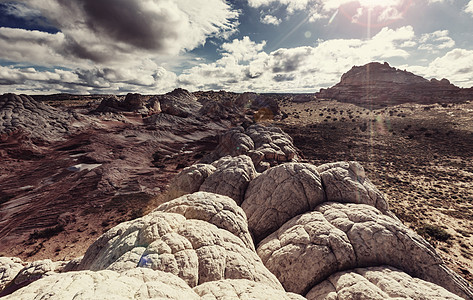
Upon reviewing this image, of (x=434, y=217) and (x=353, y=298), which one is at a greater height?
(x=353, y=298)

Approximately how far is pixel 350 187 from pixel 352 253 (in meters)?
4.58

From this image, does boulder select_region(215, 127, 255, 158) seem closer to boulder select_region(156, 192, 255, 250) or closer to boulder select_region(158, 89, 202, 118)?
boulder select_region(156, 192, 255, 250)

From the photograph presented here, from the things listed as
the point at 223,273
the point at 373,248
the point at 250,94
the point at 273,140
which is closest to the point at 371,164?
the point at 273,140

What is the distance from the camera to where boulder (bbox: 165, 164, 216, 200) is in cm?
1555

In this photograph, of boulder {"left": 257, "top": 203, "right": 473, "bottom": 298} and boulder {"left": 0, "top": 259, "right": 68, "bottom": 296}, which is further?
boulder {"left": 0, "top": 259, "right": 68, "bottom": 296}

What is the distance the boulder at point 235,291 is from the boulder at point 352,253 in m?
2.46

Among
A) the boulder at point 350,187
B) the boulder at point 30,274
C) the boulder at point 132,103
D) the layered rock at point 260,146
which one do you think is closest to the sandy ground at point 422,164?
the boulder at point 350,187

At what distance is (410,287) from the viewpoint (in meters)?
6.90

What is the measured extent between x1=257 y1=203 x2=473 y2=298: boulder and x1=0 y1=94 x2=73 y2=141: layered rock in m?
51.8

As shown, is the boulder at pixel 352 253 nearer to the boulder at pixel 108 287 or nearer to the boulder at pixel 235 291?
the boulder at pixel 235 291

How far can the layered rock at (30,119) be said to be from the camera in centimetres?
3659

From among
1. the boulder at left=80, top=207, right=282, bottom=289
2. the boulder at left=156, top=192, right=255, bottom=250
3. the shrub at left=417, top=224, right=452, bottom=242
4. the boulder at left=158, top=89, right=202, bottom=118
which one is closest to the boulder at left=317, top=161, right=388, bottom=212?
the boulder at left=156, top=192, right=255, bottom=250

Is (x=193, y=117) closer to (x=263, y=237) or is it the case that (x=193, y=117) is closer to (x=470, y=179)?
(x=263, y=237)

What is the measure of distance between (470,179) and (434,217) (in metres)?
16.7
